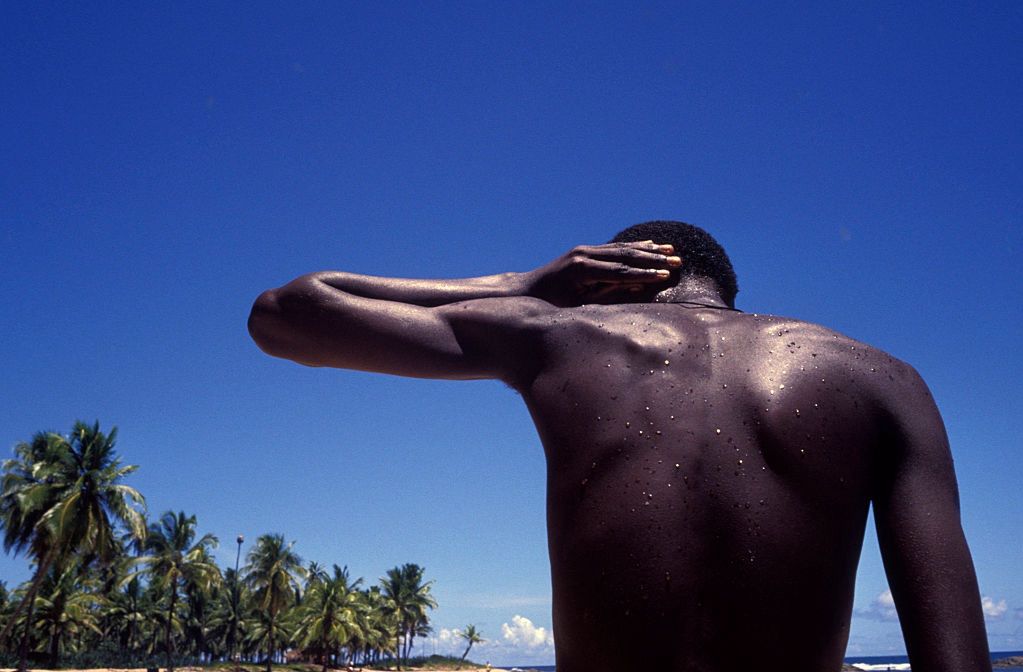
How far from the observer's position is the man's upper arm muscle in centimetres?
179

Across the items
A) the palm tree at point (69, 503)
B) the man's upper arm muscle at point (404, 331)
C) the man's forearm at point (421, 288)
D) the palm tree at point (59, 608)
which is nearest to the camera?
the man's upper arm muscle at point (404, 331)

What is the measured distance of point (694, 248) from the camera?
1904 mm

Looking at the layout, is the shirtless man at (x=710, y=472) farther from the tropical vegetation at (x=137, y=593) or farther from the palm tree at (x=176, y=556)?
the palm tree at (x=176, y=556)

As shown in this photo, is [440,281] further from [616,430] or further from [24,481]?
[24,481]

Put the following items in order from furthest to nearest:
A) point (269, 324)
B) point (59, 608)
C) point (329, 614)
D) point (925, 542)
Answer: point (329, 614), point (59, 608), point (269, 324), point (925, 542)

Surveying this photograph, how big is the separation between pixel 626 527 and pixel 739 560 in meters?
0.20

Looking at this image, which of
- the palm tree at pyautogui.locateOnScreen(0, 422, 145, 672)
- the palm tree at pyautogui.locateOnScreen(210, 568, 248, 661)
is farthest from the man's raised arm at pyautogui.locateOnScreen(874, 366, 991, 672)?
the palm tree at pyautogui.locateOnScreen(210, 568, 248, 661)

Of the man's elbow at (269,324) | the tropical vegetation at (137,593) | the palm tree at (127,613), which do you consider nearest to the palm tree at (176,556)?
the tropical vegetation at (137,593)

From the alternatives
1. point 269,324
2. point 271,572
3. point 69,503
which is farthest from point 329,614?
point 269,324

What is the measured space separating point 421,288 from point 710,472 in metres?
0.76

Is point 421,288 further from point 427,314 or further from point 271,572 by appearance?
point 271,572

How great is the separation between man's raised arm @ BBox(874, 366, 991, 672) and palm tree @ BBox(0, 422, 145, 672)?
1534 inches

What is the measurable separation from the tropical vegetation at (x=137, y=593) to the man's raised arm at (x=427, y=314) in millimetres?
38226

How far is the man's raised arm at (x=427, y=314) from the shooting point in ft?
5.90
